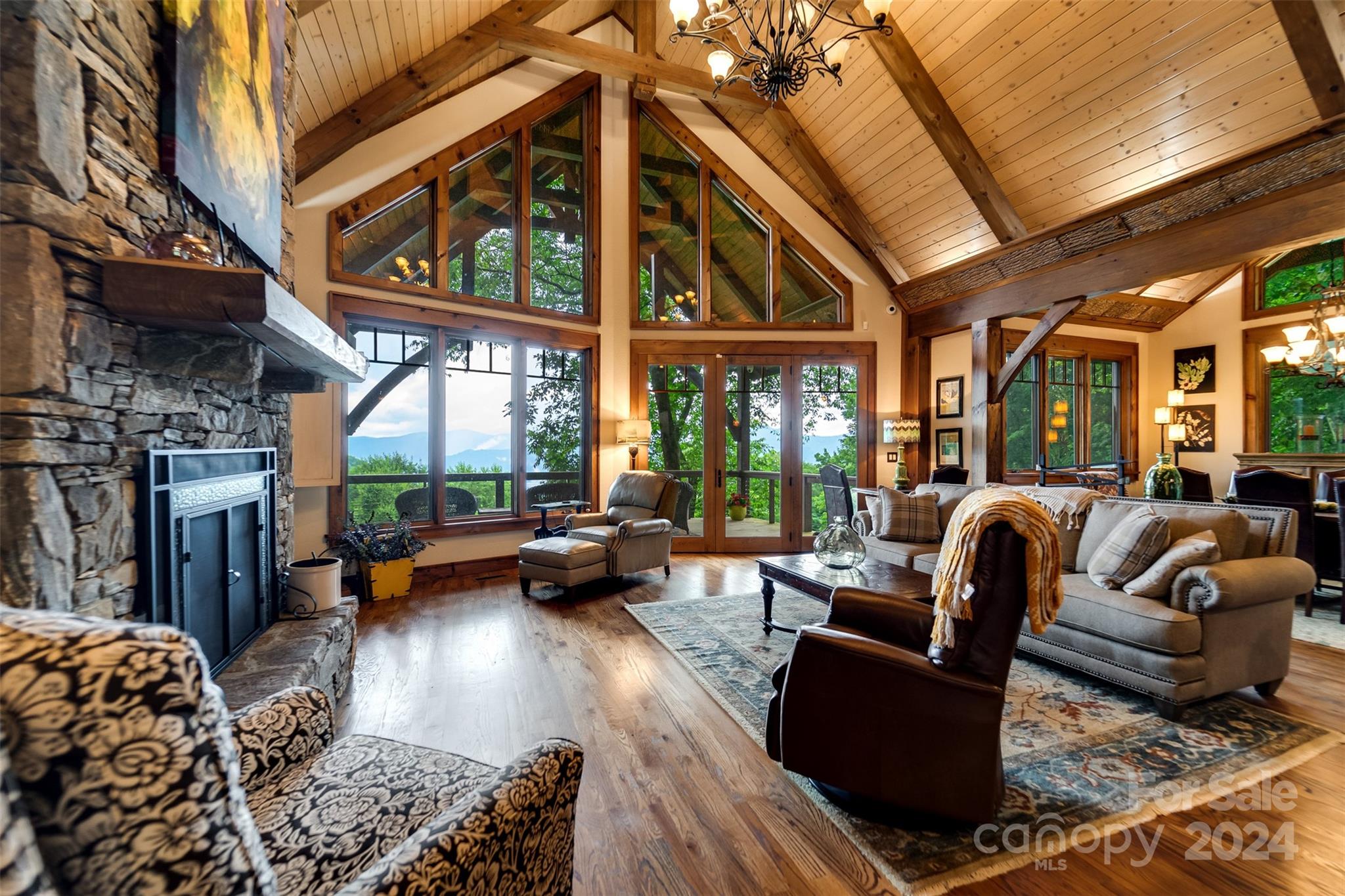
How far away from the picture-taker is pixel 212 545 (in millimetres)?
2318

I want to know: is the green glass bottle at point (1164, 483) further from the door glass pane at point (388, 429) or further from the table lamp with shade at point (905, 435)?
the door glass pane at point (388, 429)

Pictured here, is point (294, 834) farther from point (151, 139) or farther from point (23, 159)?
point (151, 139)

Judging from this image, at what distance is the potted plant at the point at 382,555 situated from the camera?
4.44 metres

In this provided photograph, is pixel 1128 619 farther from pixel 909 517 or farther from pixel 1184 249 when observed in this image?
pixel 1184 249

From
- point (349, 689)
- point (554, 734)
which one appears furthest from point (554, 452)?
point (554, 734)

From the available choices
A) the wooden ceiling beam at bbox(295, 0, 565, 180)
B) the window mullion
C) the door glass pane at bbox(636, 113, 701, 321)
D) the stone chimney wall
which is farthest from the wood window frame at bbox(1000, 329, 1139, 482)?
the stone chimney wall

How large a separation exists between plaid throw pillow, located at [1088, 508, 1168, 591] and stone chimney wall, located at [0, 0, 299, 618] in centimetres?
401

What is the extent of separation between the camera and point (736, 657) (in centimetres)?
317

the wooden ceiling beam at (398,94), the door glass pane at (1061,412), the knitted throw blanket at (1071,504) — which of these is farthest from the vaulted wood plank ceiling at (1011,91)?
the knitted throw blanket at (1071,504)

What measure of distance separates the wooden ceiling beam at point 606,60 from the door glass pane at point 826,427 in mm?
3066

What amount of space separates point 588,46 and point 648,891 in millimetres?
6426

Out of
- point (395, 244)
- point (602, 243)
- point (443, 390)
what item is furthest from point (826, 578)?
point (395, 244)

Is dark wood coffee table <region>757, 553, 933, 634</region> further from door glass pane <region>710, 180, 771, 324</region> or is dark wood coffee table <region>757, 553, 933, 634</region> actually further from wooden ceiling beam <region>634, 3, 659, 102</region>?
wooden ceiling beam <region>634, 3, 659, 102</region>

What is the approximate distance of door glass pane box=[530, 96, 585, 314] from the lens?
237 inches
